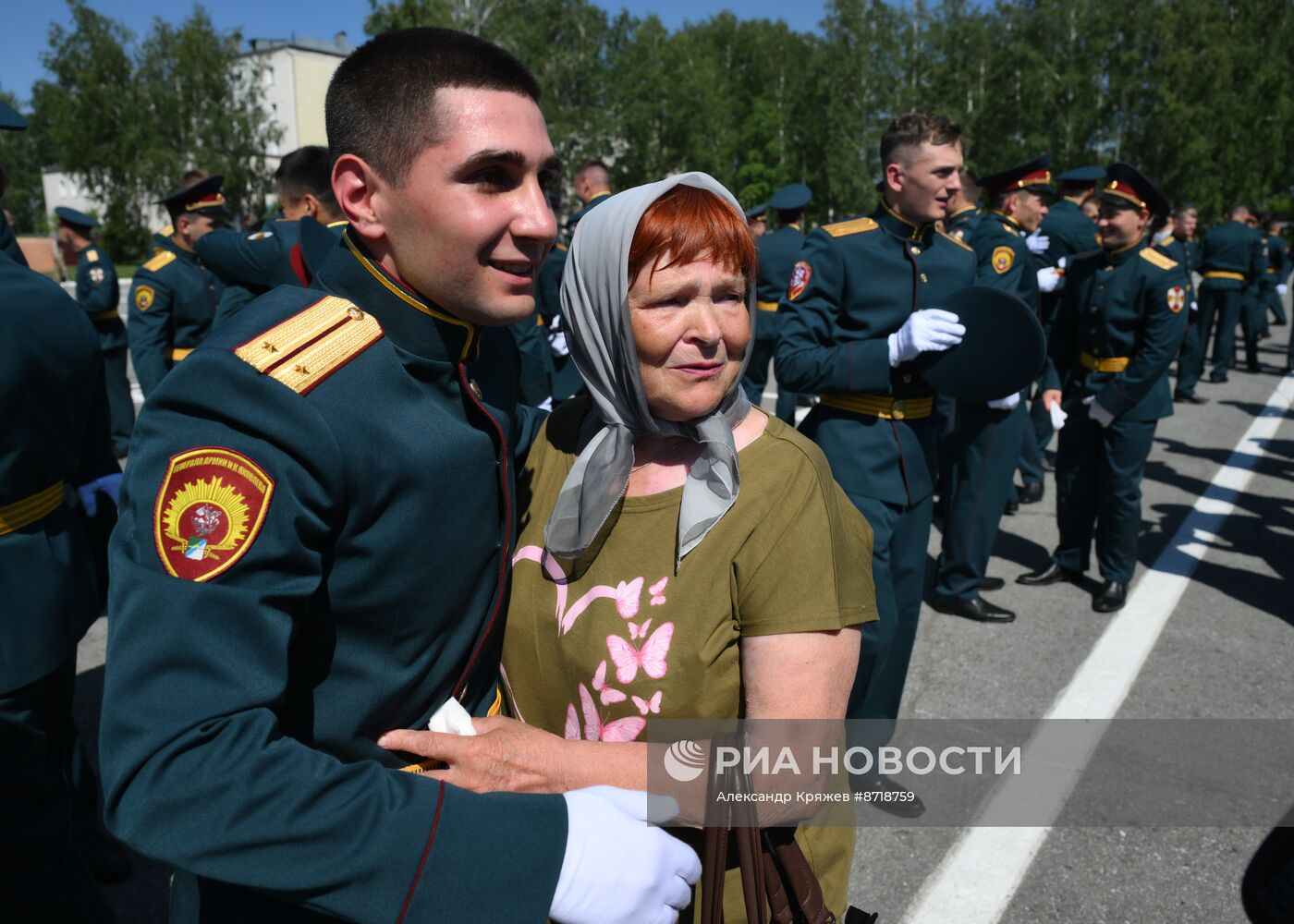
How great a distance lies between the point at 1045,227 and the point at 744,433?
25.0 feet

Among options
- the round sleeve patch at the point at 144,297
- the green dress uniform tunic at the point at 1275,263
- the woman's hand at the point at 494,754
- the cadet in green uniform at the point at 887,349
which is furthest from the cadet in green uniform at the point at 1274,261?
the woman's hand at the point at 494,754

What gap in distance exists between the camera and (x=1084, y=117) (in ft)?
103

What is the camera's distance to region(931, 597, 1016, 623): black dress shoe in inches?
194

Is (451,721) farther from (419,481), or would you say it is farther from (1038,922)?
(1038,922)

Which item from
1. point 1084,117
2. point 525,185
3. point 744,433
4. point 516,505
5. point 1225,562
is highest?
point 1084,117

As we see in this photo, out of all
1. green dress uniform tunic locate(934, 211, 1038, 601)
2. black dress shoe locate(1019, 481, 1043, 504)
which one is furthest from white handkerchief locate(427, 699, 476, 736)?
black dress shoe locate(1019, 481, 1043, 504)

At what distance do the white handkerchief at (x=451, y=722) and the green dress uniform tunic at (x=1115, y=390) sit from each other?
15.0 ft

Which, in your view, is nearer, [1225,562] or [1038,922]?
[1038,922]

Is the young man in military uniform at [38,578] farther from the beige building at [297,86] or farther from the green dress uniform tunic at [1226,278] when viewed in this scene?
the beige building at [297,86]

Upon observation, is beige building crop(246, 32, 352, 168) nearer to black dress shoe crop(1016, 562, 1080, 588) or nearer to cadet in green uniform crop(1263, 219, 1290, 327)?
cadet in green uniform crop(1263, 219, 1290, 327)

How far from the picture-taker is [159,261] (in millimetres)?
6695

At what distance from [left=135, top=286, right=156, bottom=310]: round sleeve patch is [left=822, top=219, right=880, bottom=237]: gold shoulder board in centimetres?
518

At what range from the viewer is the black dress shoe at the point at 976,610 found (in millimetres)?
4918

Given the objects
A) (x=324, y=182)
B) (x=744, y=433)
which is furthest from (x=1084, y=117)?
(x=744, y=433)
